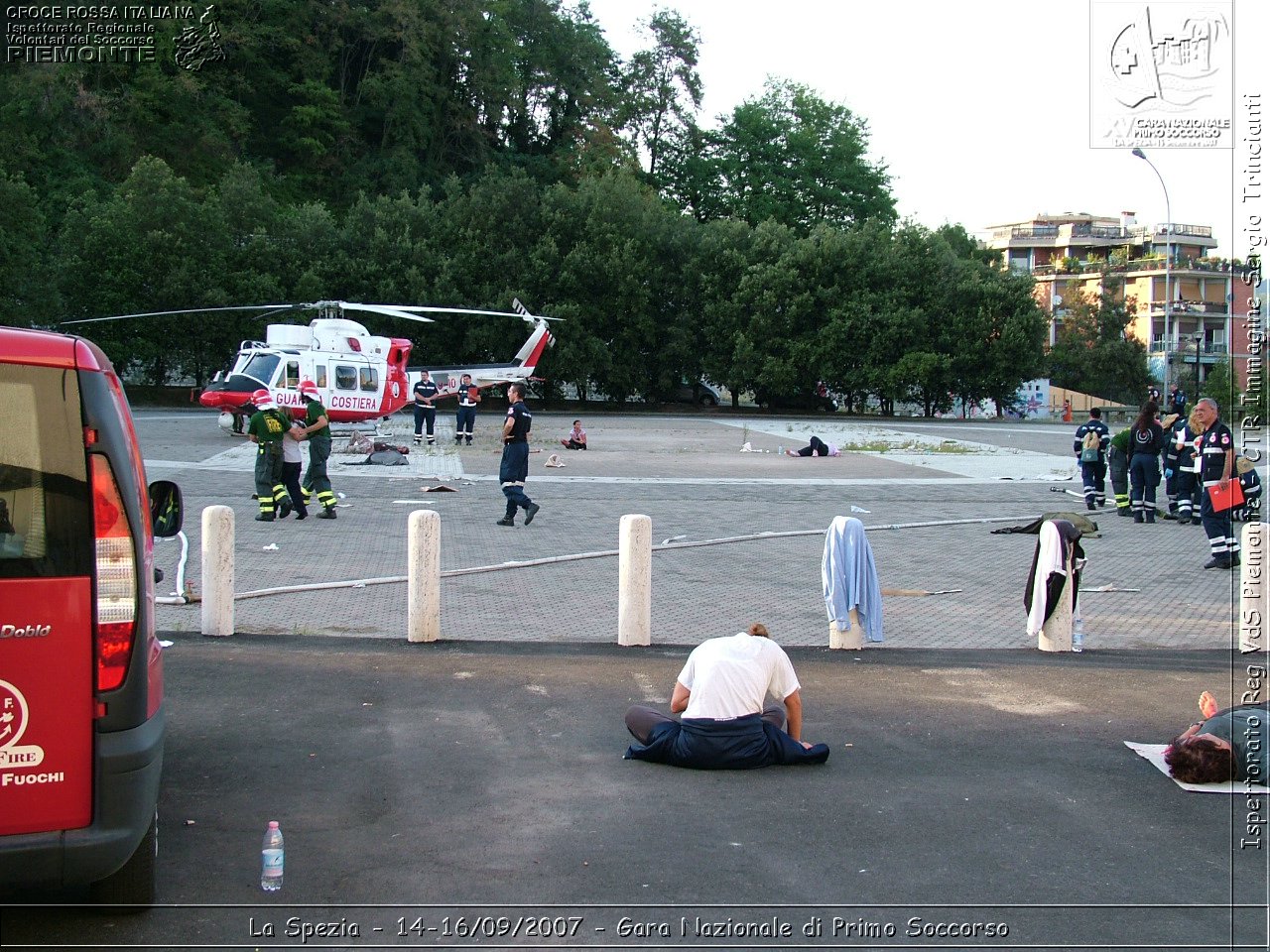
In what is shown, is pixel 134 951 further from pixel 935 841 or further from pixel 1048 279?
pixel 1048 279

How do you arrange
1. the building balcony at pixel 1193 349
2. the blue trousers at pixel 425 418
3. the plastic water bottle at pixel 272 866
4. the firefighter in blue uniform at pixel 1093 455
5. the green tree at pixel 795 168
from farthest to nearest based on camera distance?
the building balcony at pixel 1193 349 → the green tree at pixel 795 168 → the blue trousers at pixel 425 418 → the firefighter in blue uniform at pixel 1093 455 → the plastic water bottle at pixel 272 866

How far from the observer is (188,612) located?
11.0m

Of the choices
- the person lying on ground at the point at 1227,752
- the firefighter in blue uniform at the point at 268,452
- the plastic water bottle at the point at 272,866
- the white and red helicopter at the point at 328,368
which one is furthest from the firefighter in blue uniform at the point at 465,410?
the plastic water bottle at the point at 272,866

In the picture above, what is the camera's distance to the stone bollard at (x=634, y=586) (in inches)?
399

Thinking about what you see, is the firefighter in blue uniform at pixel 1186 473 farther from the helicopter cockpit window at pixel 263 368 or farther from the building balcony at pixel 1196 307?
the building balcony at pixel 1196 307

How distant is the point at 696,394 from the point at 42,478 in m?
56.9

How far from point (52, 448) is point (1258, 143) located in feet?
32.1

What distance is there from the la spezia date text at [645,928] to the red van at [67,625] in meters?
0.80

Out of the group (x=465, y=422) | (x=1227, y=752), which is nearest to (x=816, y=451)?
(x=465, y=422)

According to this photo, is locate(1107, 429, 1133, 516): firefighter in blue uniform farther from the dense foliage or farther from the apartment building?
the apartment building

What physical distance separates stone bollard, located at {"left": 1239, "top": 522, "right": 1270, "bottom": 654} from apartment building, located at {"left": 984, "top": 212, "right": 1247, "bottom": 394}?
205 feet

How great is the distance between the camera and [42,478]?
4422mm

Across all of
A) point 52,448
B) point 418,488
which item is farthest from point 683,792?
point 418,488

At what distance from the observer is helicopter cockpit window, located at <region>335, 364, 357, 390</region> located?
32781 millimetres
